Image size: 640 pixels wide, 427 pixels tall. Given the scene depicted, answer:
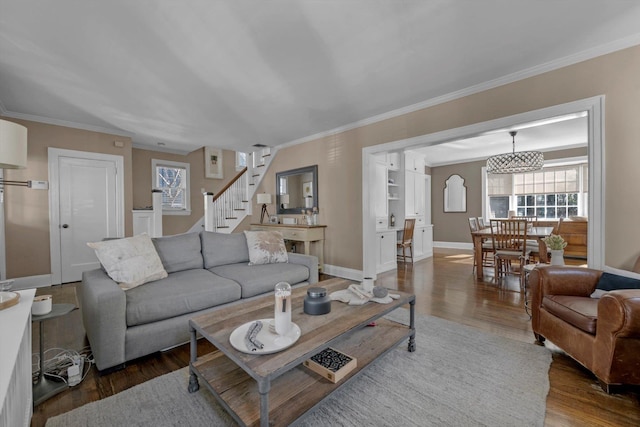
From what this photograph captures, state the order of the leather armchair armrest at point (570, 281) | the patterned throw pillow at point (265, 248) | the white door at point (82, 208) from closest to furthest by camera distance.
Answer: the leather armchair armrest at point (570, 281), the patterned throw pillow at point (265, 248), the white door at point (82, 208)

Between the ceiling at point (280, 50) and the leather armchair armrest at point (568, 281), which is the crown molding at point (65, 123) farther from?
the leather armchair armrest at point (568, 281)

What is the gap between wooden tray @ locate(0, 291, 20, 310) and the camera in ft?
4.16

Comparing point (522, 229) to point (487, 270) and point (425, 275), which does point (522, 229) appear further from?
point (425, 275)

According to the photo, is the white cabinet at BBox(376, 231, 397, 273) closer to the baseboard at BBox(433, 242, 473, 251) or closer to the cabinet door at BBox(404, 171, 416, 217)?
the cabinet door at BBox(404, 171, 416, 217)

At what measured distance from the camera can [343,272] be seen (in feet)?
15.2

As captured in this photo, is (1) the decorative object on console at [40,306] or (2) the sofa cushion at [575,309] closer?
(1) the decorative object on console at [40,306]

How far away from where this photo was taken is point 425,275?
14.9 ft

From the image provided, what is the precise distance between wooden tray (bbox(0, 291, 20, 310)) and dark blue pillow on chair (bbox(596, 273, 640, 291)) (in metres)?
3.71

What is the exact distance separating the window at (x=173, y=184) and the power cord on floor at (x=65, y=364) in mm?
4740

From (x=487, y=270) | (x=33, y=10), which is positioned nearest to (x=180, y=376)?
(x=33, y=10)

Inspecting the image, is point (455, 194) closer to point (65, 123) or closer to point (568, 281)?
point (568, 281)

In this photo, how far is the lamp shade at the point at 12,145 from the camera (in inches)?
55.2

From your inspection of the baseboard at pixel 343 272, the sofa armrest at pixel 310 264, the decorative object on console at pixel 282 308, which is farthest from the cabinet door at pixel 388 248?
the decorative object on console at pixel 282 308

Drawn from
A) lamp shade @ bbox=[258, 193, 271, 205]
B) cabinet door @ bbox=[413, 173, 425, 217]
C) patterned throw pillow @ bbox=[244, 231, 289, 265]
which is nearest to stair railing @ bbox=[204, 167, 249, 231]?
lamp shade @ bbox=[258, 193, 271, 205]
